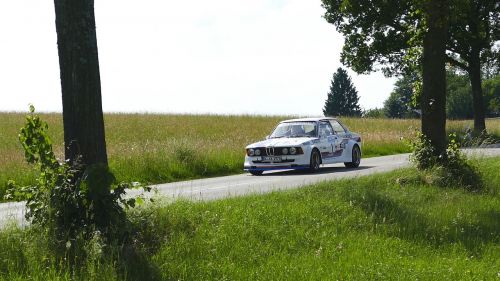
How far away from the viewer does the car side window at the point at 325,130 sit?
19.5 meters

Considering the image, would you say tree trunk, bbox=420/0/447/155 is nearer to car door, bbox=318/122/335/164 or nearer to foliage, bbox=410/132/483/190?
foliage, bbox=410/132/483/190

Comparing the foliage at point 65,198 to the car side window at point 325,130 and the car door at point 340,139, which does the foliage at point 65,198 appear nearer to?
the car side window at point 325,130

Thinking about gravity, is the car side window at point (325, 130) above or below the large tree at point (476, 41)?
below

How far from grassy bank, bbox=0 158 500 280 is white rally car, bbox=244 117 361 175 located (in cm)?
723

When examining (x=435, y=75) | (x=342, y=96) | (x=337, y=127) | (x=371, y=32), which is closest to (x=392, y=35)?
(x=371, y=32)

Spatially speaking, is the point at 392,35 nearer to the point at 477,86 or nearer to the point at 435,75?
the point at 477,86

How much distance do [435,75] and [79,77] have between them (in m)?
8.90

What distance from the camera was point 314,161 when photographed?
61.7ft

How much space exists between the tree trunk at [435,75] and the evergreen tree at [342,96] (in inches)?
4791

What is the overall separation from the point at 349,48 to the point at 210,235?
1362 inches

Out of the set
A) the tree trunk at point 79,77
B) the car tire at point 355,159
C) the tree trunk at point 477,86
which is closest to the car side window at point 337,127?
the car tire at point 355,159

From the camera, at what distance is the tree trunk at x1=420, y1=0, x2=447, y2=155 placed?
13883 millimetres

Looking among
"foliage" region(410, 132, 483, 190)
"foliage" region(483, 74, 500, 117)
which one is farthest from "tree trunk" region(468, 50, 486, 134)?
"foliage" region(410, 132, 483, 190)

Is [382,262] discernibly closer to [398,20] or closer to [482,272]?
[482,272]
